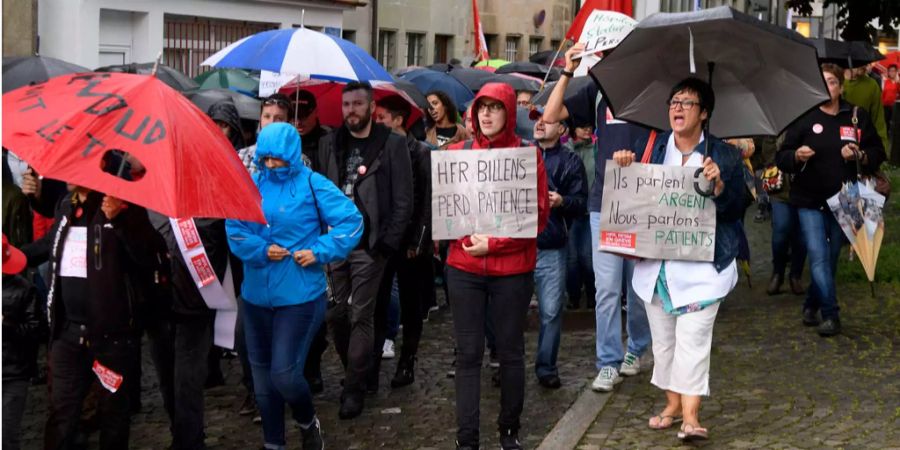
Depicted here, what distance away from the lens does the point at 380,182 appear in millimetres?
9039

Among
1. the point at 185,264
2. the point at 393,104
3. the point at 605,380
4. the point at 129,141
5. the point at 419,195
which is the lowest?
the point at 605,380

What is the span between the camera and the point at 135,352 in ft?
24.5

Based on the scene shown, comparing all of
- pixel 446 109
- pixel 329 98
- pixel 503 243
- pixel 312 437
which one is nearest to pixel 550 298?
pixel 503 243

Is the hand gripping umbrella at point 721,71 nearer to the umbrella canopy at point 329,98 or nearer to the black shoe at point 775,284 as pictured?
the umbrella canopy at point 329,98

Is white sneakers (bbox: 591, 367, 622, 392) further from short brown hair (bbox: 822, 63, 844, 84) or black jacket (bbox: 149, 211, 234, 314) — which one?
short brown hair (bbox: 822, 63, 844, 84)

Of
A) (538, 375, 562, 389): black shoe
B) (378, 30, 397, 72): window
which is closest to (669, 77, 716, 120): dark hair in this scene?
(538, 375, 562, 389): black shoe

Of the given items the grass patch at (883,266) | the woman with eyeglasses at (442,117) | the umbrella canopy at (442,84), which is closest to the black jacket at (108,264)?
the woman with eyeglasses at (442,117)

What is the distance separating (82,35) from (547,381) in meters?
12.5

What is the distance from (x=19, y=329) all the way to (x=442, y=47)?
91.6 feet

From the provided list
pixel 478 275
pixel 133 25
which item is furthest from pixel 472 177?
pixel 133 25

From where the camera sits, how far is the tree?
61.1ft

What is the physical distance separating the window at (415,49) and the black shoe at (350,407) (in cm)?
2415

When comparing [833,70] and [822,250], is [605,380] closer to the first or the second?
[822,250]

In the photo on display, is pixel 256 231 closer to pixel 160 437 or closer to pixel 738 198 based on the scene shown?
pixel 160 437
